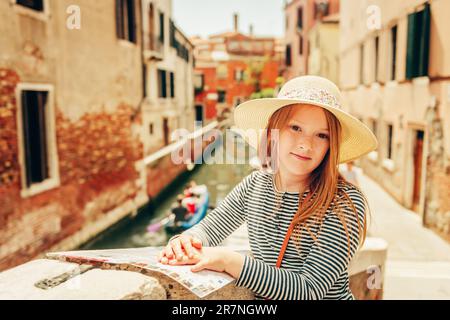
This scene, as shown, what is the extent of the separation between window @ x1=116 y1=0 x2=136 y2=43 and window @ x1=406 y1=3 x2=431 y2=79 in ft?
19.9

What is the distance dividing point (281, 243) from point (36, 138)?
6.21 metres

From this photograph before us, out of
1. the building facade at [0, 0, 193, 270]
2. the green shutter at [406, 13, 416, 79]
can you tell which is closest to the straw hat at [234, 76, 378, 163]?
the building facade at [0, 0, 193, 270]

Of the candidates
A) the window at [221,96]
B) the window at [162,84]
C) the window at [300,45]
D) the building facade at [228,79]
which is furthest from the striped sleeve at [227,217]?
the window at [221,96]

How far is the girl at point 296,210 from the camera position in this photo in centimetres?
100

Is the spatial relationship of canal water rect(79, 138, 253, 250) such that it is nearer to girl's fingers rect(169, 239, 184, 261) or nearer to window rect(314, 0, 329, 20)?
girl's fingers rect(169, 239, 184, 261)

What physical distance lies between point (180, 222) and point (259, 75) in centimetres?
2314

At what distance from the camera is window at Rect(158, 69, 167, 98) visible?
1335cm

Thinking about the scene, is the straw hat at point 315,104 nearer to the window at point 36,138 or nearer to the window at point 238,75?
the window at point 36,138

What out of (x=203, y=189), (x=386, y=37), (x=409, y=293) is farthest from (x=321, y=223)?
(x=203, y=189)

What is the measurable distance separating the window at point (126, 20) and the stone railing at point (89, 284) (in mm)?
8984

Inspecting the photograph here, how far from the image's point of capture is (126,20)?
9609mm

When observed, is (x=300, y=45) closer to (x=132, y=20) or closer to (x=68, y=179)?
(x=132, y=20)
